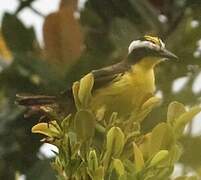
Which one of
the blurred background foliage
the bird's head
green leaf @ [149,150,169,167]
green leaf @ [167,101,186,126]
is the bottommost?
the blurred background foliage

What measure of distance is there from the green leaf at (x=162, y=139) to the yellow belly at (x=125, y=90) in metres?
0.29

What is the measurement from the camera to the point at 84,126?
1.04 metres

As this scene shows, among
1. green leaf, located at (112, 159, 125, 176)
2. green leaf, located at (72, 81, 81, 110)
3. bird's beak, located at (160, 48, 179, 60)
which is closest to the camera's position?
green leaf, located at (112, 159, 125, 176)

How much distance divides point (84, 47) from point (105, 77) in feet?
1.96

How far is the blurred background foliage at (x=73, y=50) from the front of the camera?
2104 millimetres

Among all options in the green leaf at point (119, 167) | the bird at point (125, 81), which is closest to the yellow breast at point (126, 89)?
the bird at point (125, 81)

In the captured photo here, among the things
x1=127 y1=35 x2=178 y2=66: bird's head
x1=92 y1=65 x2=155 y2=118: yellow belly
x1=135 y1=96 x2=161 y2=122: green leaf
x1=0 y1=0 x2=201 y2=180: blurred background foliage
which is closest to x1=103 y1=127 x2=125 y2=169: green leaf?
x1=135 y1=96 x2=161 y2=122: green leaf

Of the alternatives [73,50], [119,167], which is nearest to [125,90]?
[73,50]

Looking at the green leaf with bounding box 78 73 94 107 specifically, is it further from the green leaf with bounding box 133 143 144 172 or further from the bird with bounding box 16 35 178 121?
the bird with bounding box 16 35 178 121

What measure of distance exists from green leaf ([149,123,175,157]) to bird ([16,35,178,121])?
299 mm

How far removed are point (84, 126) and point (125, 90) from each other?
0.70 metres

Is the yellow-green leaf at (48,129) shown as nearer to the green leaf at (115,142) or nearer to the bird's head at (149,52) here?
the green leaf at (115,142)

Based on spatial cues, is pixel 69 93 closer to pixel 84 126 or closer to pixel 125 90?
pixel 125 90

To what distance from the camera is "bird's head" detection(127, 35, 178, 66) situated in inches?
63.5
